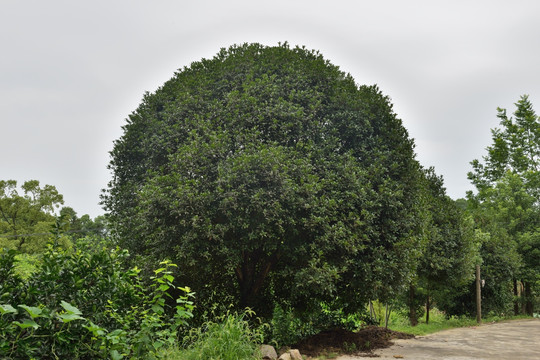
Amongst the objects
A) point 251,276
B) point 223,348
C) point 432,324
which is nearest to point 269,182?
point 251,276

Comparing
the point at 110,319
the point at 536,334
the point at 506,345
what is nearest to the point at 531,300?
the point at 536,334

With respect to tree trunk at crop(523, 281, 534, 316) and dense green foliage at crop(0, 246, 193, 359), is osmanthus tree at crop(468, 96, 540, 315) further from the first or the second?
dense green foliage at crop(0, 246, 193, 359)

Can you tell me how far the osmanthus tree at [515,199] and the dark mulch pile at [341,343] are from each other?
1235 cm

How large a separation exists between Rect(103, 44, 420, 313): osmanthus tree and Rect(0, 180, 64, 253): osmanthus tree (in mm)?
19903

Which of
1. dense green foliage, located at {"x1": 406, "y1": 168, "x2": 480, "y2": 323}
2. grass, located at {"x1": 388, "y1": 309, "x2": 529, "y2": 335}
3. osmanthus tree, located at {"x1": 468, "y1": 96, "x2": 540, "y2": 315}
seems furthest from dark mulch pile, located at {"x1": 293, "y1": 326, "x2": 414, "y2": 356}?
osmanthus tree, located at {"x1": 468, "y1": 96, "x2": 540, "y2": 315}

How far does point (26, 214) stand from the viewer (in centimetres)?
2881

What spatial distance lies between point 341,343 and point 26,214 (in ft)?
86.1

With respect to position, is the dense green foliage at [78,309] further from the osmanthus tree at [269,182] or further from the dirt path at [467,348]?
the dirt path at [467,348]

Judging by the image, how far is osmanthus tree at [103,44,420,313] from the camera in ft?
26.8

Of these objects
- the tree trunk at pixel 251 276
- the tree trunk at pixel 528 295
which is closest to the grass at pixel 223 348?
the tree trunk at pixel 251 276

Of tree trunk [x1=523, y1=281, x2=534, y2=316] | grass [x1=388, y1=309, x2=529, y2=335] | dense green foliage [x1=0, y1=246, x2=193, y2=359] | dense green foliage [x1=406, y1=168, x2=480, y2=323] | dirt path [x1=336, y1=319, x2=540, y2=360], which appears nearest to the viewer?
dense green foliage [x1=0, y1=246, x2=193, y2=359]

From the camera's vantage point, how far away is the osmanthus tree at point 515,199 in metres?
22.0

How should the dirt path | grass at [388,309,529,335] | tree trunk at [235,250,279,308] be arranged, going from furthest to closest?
grass at [388,309,529,335]
tree trunk at [235,250,279,308]
the dirt path

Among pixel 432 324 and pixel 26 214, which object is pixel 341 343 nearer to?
pixel 432 324
